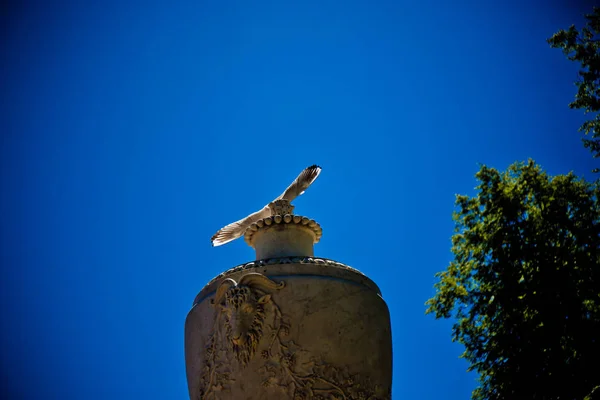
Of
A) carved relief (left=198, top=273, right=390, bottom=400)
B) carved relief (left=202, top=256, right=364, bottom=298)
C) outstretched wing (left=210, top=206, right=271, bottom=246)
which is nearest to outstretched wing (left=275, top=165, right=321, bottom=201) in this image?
outstretched wing (left=210, top=206, right=271, bottom=246)

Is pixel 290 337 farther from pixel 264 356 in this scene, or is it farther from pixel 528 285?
pixel 528 285

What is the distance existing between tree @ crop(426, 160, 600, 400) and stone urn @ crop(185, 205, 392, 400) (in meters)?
5.92

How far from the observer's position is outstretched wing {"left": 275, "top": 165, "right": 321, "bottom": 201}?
20.9 ft

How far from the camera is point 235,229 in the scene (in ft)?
20.9

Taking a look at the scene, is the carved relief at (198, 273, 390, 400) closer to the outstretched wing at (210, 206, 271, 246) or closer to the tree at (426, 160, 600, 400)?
the outstretched wing at (210, 206, 271, 246)

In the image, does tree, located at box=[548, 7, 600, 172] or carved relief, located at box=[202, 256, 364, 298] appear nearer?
carved relief, located at box=[202, 256, 364, 298]

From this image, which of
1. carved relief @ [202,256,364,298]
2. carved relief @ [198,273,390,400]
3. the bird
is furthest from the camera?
the bird

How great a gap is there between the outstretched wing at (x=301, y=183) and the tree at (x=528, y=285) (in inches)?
238

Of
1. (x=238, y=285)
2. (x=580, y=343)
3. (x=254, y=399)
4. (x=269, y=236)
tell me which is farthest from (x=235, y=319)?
(x=580, y=343)

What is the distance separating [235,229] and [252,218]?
229 millimetres

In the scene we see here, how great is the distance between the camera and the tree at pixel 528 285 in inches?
394

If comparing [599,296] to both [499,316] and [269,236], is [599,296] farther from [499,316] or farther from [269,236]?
[269,236]

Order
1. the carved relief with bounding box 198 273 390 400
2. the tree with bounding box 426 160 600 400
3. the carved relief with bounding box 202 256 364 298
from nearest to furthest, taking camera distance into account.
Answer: the carved relief with bounding box 198 273 390 400 → the carved relief with bounding box 202 256 364 298 → the tree with bounding box 426 160 600 400

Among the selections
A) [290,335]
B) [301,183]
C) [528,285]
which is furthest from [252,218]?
[528,285]
